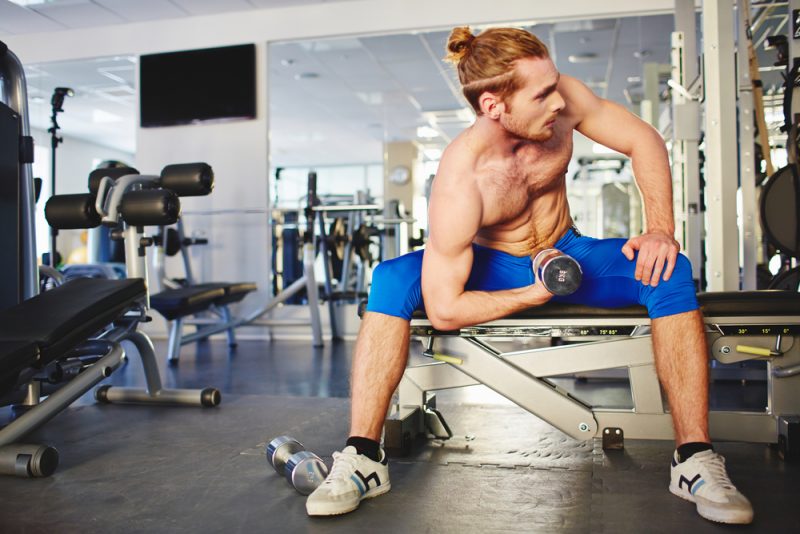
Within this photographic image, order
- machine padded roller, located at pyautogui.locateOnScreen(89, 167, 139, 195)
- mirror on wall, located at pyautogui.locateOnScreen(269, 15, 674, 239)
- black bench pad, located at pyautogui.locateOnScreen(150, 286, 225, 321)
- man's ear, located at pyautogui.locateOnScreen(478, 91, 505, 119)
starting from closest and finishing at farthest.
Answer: man's ear, located at pyautogui.locateOnScreen(478, 91, 505, 119) < machine padded roller, located at pyautogui.locateOnScreen(89, 167, 139, 195) < black bench pad, located at pyautogui.locateOnScreen(150, 286, 225, 321) < mirror on wall, located at pyautogui.locateOnScreen(269, 15, 674, 239)

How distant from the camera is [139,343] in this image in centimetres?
254

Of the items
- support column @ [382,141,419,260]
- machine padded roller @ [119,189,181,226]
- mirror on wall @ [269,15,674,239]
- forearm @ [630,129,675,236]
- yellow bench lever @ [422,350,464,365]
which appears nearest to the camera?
forearm @ [630,129,675,236]

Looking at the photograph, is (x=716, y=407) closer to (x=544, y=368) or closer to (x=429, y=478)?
(x=544, y=368)

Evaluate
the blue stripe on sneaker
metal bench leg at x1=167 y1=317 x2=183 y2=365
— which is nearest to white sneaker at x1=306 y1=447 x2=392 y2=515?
the blue stripe on sneaker

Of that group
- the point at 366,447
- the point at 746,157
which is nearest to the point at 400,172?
the point at 746,157

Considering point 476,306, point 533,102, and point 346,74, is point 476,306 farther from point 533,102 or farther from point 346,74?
point 346,74

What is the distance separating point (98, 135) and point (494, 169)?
9.41m

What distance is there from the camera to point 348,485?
1.40 metres

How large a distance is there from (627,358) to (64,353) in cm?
152

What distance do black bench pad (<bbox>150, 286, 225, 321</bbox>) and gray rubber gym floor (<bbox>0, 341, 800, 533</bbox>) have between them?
1.11 metres

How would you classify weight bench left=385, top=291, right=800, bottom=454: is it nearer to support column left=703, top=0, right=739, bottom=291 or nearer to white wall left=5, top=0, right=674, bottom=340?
support column left=703, top=0, right=739, bottom=291

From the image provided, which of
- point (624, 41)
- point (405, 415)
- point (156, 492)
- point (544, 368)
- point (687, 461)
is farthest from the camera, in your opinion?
point (624, 41)

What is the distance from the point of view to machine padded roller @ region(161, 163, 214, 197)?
8.46 ft

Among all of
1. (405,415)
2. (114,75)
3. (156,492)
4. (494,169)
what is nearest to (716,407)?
(405,415)
